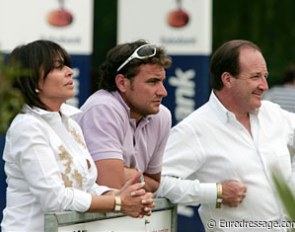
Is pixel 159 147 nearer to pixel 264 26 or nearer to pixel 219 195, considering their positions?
pixel 219 195

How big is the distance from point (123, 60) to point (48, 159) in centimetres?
105

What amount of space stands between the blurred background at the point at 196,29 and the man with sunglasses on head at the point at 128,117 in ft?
1.82

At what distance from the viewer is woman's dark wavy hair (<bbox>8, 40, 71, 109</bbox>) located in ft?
14.6

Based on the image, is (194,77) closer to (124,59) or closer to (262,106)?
(262,106)

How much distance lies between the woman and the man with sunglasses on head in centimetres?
29

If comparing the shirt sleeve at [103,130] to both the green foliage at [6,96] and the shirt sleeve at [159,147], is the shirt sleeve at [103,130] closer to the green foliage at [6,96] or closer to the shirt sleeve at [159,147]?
the shirt sleeve at [159,147]

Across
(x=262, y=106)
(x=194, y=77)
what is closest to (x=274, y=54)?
(x=194, y=77)

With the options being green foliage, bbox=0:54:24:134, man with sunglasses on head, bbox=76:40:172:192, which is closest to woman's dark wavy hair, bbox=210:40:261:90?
man with sunglasses on head, bbox=76:40:172:192

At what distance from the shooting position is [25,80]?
14.6ft

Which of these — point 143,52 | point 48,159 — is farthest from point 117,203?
point 143,52

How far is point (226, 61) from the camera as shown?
5727 millimetres

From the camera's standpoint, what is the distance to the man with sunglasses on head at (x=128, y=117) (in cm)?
494

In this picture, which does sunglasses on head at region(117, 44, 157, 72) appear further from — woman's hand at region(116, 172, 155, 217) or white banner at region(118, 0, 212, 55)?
white banner at region(118, 0, 212, 55)

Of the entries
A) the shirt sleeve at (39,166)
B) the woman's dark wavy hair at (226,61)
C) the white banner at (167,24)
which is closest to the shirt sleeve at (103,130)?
the shirt sleeve at (39,166)
